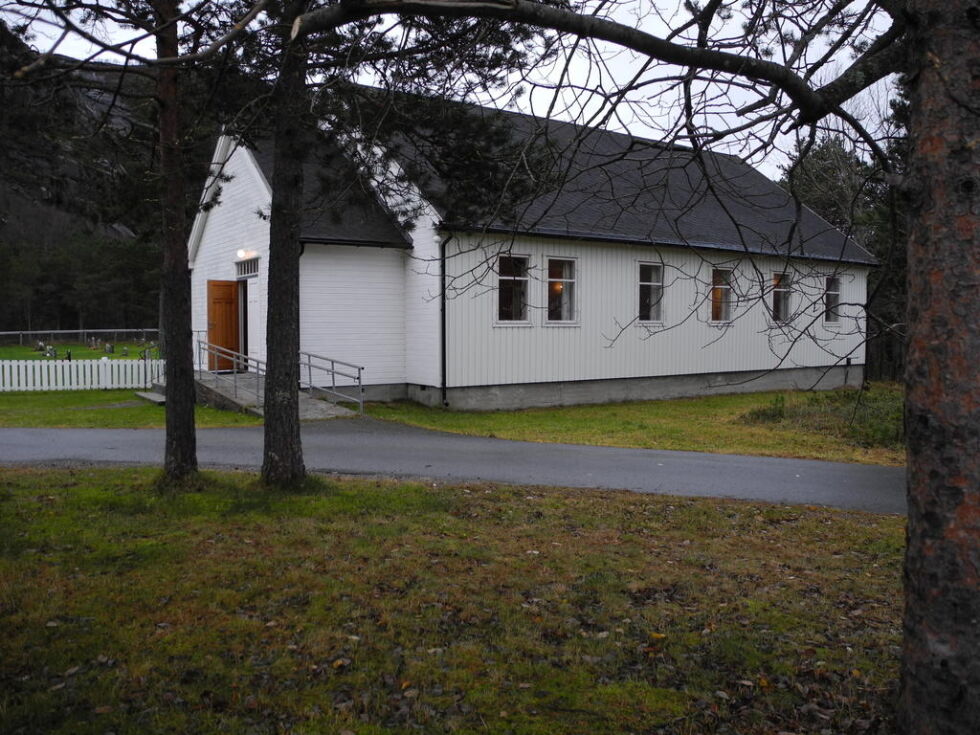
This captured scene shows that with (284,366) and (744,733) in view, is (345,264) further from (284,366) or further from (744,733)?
(744,733)

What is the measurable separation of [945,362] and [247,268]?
64.0 ft

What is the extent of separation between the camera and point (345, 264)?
18250 mm

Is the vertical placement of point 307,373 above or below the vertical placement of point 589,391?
above

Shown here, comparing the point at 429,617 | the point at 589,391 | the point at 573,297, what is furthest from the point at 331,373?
the point at 429,617

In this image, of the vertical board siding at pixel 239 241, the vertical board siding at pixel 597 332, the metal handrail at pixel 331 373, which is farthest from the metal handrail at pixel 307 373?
the vertical board siding at pixel 597 332

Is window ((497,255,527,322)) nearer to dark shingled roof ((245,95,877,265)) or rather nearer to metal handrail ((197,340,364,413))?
dark shingled roof ((245,95,877,265))

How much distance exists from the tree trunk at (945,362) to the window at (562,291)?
661 inches

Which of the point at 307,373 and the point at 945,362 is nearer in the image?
the point at 945,362

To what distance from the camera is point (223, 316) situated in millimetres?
20688

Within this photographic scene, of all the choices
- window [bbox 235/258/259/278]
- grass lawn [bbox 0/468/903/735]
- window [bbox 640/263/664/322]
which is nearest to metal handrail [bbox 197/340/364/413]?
window [bbox 235/258/259/278]

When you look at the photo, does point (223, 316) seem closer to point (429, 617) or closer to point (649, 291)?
point (649, 291)

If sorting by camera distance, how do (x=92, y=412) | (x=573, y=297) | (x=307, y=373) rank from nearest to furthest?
(x=92, y=412) < (x=307, y=373) < (x=573, y=297)

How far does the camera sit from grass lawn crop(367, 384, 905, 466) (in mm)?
13812

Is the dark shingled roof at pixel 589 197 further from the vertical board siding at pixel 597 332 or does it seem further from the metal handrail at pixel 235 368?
the metal handrail at pixel 235 368
